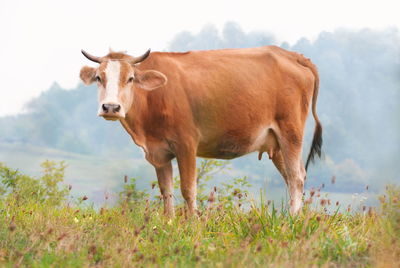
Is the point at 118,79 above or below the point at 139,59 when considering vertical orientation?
below

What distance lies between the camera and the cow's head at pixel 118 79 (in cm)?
827

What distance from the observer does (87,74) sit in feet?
29.8

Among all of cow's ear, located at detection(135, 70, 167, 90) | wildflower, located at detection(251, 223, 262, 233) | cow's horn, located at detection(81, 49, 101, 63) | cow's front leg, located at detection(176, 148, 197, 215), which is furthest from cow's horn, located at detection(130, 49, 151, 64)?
wildflower, located at detection(251, 223, 262, 233)

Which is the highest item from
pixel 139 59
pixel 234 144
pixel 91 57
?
pixel 91 57

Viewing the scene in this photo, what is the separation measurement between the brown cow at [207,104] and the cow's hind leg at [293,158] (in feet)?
0.06

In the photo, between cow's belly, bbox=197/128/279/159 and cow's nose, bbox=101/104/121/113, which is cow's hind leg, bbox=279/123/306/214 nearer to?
cow's belly, bbox=197/128/279/159

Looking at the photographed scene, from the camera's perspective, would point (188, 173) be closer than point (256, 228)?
No

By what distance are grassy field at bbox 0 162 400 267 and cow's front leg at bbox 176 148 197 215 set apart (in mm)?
548

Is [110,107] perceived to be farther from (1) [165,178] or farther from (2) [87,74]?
(1) [165,178]

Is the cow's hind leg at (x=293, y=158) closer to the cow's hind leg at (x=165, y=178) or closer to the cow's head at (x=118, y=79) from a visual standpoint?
the cow's hind leg at (x=165, y=178)

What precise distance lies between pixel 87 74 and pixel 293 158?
3.72 metres

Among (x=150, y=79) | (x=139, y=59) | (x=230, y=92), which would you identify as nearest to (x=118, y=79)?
(x=150, y=79)


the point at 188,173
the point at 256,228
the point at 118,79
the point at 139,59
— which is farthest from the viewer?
the point at 139,59

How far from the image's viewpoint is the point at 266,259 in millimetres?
6074
